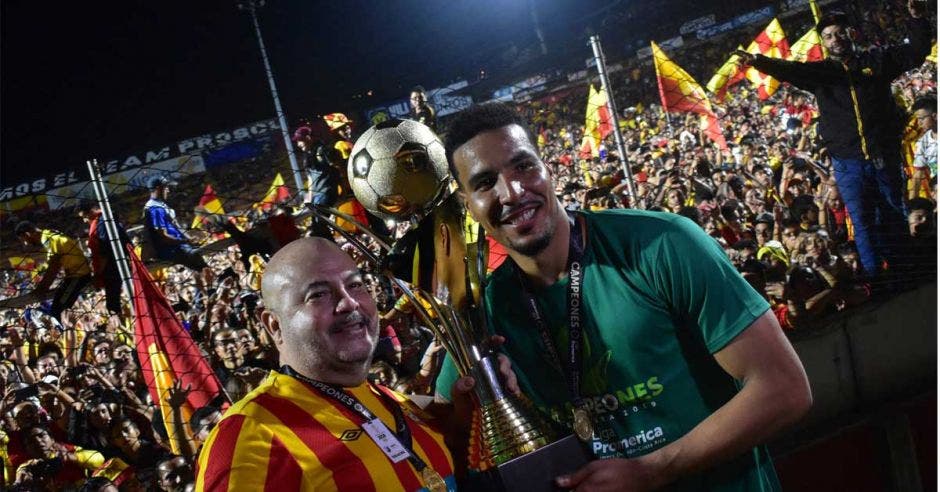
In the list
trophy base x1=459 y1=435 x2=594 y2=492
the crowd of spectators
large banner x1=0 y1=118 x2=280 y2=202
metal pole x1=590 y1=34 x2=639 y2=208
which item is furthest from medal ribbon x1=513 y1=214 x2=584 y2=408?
large banner x1=0 y1=118 x2=280 y2=202

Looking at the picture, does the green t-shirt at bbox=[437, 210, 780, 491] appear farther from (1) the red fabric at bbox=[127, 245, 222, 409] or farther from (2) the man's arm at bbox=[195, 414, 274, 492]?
(1) the red fabric at bbox=[127, 245, 222, 409]

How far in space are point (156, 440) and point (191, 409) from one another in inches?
10.3

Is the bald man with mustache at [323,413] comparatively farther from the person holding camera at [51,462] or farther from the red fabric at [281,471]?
the person holding camera at [51,462]

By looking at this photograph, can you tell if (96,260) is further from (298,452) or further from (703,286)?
(703,286)

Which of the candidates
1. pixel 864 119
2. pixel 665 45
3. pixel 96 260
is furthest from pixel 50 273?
pixel 665 45

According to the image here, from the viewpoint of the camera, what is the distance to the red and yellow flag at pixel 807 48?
22.0 feet

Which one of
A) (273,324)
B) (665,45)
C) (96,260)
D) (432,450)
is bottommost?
(432,450)

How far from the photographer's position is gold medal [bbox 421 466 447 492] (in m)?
1.80

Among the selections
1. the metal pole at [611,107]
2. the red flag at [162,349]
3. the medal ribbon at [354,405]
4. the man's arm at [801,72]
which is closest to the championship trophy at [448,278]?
the medal ribbon at [354,405]

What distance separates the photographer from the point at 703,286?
5.67 ft

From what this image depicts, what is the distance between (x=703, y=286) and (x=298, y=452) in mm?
A: 957

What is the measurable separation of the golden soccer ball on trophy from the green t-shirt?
720 mm

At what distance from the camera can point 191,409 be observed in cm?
441

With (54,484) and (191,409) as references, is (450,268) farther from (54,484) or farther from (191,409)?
(54,484)
